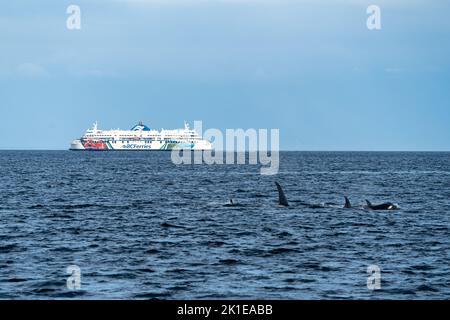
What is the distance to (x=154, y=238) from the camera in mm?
28938

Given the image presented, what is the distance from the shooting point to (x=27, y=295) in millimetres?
17391

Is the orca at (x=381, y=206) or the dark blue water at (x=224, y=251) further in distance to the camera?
the orca at (x=381, y=206)

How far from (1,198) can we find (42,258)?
1270 inches

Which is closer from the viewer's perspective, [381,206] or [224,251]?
[224,251]

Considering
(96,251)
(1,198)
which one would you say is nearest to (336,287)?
(96,251)

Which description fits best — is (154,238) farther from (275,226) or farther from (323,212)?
(323,212)

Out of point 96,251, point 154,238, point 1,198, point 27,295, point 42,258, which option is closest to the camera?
point 27,295

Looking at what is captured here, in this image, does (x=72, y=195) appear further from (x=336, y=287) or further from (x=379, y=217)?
(x=336, y=287)

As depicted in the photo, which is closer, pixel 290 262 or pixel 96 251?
pixel 290 262

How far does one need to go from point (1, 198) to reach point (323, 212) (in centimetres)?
2554

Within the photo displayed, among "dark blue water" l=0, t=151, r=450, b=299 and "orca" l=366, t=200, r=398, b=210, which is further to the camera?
"orca" l=366, t=200, r=398, b=210

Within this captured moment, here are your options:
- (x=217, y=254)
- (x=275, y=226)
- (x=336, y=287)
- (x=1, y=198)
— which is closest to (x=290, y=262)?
(x=217, y=254)

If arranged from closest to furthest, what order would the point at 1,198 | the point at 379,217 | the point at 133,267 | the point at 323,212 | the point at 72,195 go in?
the point at 133,267 < the point at 379,217 < the point at 323,212 < the point at 1,198 < the point at 72,195
